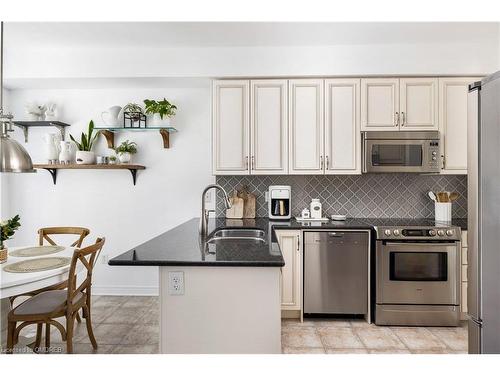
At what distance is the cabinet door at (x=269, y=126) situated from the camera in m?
3.51

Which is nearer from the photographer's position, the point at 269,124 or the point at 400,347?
the point at 400,347

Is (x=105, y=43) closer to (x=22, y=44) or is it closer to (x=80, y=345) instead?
(x=22, y=44)

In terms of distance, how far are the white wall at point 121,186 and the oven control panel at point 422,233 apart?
77.3 inches

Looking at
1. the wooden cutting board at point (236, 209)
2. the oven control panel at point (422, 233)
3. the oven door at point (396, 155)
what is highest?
the oven door at point (396, 155)

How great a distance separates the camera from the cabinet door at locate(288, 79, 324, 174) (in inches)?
138

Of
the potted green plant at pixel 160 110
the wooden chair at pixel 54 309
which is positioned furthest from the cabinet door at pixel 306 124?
the wooden chair at pixel 54 309

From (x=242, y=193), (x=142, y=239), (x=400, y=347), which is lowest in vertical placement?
(x=400, y=347)

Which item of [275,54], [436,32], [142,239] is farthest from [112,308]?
[436,32]

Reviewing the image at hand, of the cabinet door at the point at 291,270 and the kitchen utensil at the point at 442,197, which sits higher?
the kitchen utensil at the point at 442,197

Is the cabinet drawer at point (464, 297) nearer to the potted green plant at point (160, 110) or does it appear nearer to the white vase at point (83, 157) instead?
the potted green plant at point (160, 110)

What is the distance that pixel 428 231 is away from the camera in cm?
311

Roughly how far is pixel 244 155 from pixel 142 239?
161cm

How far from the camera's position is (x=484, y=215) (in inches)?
59.1

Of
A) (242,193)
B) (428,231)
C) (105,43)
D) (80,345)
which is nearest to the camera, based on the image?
(80,345)
